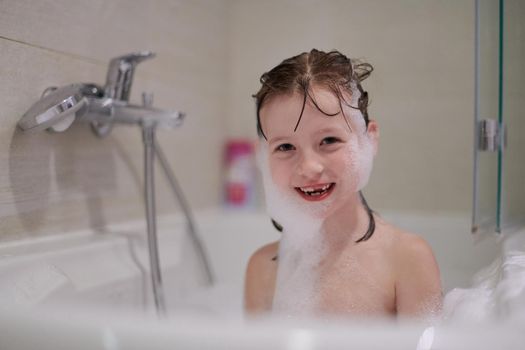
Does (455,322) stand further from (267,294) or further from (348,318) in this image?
(267,294)

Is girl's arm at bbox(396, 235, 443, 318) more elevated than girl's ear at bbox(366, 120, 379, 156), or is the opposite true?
girl's ear at bbox(366, 120, 379, 156)

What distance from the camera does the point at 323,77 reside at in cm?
69

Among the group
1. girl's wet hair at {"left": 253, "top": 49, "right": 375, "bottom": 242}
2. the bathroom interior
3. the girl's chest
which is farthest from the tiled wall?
the girl's chest

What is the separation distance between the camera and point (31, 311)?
52 cm

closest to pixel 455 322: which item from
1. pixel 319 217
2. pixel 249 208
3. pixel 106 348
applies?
pixel 319 217

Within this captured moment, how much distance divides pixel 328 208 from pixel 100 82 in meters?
0.71

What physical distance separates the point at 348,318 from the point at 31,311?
1.29ft

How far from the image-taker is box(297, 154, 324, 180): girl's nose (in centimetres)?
68

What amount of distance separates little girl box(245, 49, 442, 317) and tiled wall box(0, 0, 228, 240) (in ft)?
1.46

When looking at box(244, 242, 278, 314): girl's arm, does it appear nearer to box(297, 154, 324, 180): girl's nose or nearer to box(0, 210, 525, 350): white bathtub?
box(0, 210, 525, 350): white bathtub

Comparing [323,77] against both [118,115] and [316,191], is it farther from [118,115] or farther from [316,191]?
[118,115]

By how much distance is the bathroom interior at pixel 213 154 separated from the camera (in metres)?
0.51

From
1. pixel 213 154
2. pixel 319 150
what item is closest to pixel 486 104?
pixel 319 150

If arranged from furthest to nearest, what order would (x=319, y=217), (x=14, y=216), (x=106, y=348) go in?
Result: 1. (x=14, y=216)
2. (x=319, y=217)
3. (x=106, y=348)
